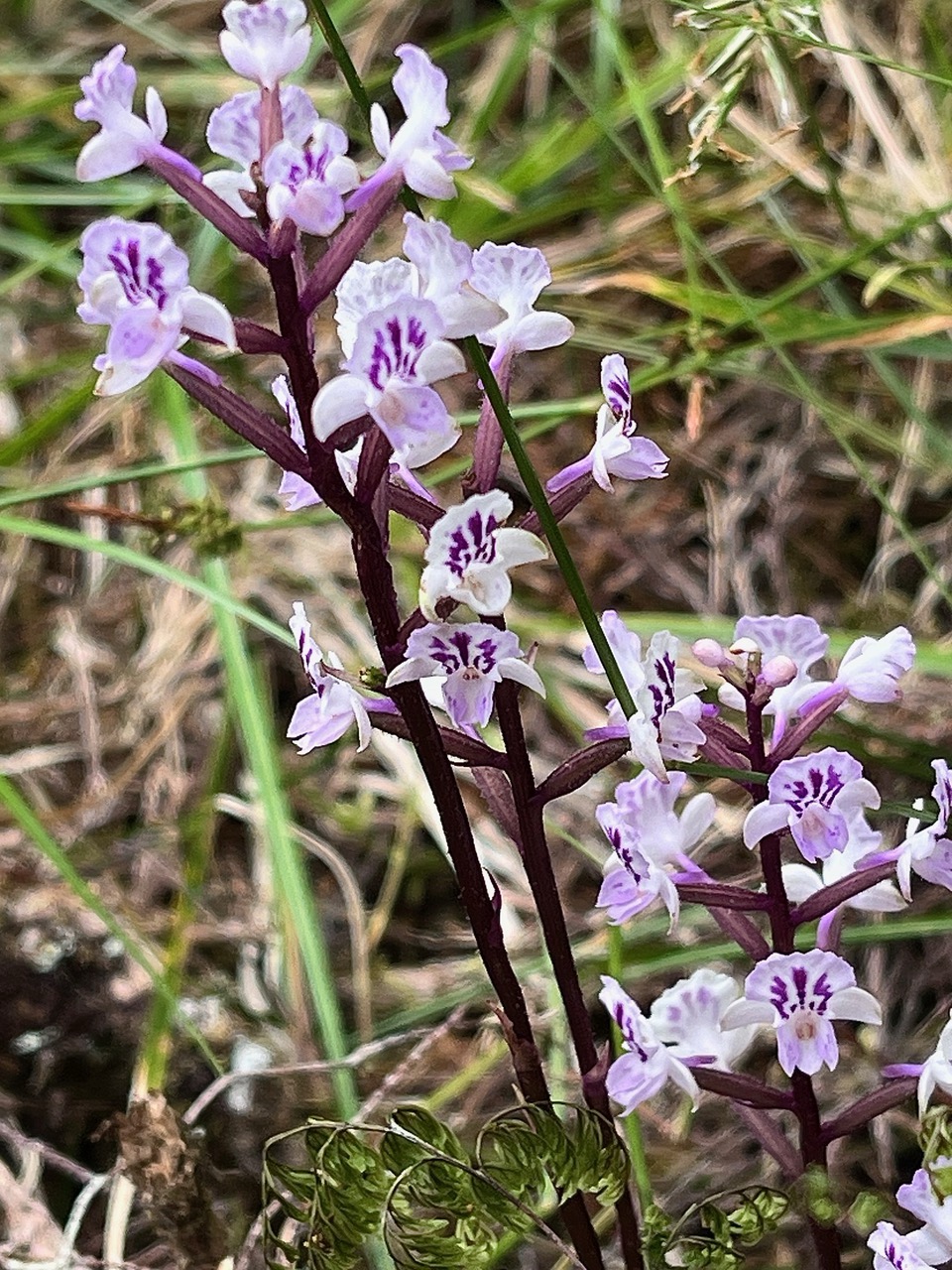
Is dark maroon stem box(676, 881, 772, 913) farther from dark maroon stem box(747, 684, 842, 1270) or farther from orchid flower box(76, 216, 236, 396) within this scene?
orchid flower box(76, 216, 236, 396)

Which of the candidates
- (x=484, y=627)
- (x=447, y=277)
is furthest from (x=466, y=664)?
(x=447, y=277)

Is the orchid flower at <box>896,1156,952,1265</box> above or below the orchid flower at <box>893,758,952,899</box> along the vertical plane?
below

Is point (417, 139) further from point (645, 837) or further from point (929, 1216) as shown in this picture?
point (929, 1216)

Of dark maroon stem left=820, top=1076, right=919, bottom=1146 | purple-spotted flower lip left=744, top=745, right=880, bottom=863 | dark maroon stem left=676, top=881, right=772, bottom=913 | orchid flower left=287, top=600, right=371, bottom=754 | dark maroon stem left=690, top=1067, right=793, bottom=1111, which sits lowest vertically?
dark maroon stem left=820, top=1076, right=919, bottom=1146

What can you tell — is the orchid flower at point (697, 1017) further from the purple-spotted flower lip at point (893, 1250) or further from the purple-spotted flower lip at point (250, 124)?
the purple-spotted flower lip at point (250, 124)

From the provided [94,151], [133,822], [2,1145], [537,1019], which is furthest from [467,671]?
[133,822]

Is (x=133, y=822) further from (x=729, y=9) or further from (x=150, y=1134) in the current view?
(x=729, y=9)

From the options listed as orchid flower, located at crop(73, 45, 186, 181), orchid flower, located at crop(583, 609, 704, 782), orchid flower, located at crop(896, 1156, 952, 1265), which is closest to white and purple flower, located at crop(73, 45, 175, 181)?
orchid flower, located at crop(73, 45, 186, 181)
